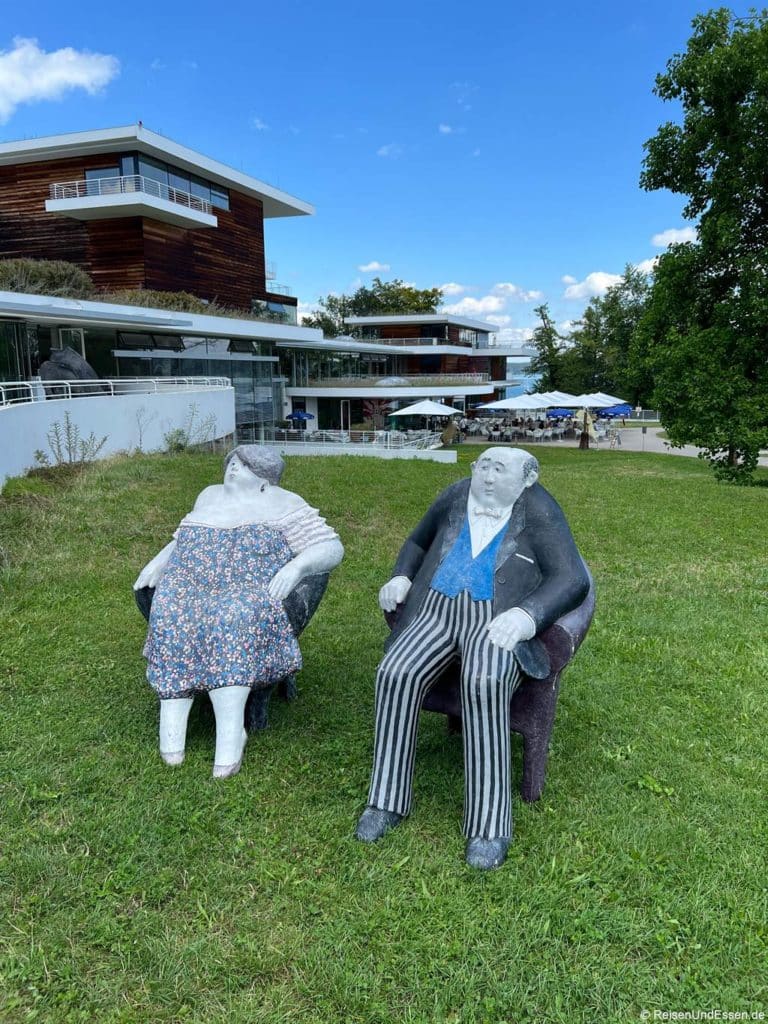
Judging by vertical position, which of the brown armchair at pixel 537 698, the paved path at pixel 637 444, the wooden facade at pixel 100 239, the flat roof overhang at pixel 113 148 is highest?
the flat roof overhang at pixel 113 148

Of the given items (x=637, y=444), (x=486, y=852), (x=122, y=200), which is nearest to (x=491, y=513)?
(x=486, y=852)

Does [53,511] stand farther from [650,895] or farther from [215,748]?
[650,895]

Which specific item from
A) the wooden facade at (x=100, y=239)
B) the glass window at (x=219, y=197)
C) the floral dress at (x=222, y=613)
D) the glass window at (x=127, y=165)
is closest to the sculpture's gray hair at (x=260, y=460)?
the floral dress at (x=222, y=613)

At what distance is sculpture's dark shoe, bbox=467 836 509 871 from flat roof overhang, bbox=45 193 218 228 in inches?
840

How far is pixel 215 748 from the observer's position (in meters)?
3.53

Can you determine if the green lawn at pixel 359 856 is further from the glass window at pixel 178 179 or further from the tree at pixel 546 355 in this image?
the tree at pixel 546 355

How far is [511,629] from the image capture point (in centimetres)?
277

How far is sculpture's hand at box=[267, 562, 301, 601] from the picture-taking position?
3375 mm

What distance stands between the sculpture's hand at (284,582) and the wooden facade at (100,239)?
21.0 meters

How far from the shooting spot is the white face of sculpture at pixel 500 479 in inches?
120

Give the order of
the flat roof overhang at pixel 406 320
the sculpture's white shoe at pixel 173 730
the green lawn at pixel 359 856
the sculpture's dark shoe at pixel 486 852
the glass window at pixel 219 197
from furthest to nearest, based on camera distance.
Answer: the flat roof overhang at pixel 406 320, the glass window at pixel 219 197, the sculpture's white shoe at pixel 173 730, the sculpture's dark shoe at pixel 486 852, the green lawn at pixel 359 856

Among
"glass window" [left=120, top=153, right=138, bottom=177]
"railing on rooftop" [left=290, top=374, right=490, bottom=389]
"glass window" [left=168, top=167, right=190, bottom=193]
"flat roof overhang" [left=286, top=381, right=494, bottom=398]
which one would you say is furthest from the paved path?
"glass window" [left=120, top=153, right=138, bottom=177]

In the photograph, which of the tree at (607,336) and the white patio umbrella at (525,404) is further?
the tree at (607,336)

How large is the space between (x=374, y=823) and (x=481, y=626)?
36.1 inches
